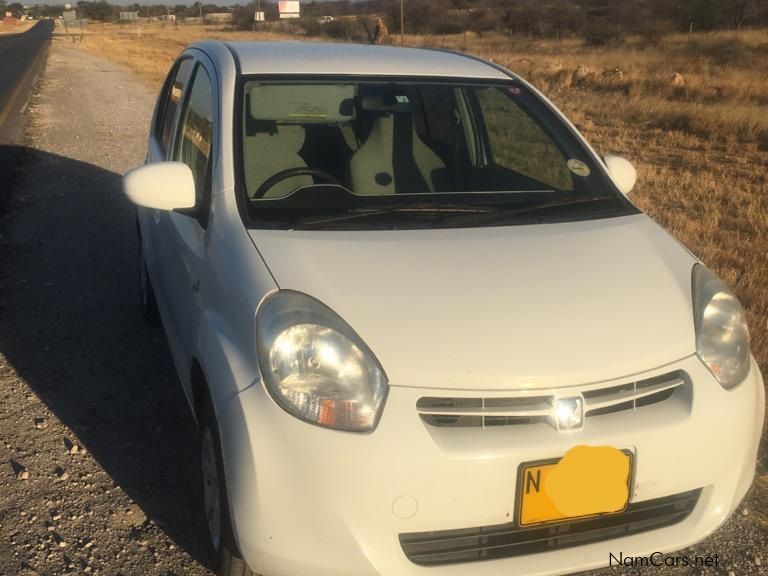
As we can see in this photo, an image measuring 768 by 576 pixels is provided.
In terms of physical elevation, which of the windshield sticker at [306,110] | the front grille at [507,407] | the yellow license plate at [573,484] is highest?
the windshield sticker at [306,110]

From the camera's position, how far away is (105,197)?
8125mm

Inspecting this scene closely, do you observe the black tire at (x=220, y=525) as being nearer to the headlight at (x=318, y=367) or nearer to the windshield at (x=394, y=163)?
the headlight at (x=318, y=367)

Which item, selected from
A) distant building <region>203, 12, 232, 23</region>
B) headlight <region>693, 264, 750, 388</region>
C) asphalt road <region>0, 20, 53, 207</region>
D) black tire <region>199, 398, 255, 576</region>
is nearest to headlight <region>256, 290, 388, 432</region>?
black tire <region>199, 398, 255, 576</region>

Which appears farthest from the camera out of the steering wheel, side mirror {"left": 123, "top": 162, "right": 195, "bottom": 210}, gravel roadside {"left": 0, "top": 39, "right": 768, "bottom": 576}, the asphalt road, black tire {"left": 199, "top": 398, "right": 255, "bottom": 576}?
the asphalt road

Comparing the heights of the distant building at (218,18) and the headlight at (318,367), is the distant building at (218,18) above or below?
below

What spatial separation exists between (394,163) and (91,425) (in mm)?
1740

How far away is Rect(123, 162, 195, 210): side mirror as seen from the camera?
300 cm

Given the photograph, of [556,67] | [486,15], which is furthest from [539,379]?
[486,15]

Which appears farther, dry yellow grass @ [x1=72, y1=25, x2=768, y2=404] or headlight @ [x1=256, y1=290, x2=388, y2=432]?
dry yellow grass @ [x1=72, y1=25, x2=768, y2=404]

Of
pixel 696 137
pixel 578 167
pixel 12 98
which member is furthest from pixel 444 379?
pixel 12 98

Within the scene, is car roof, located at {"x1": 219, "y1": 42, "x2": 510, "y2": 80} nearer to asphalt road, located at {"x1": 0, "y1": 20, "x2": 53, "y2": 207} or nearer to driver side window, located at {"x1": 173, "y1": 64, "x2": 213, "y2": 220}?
driver side window, located at {"x1": 173, "y1": 64, "x2": 213, "y2": 220}

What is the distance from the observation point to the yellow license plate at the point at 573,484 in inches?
85.5

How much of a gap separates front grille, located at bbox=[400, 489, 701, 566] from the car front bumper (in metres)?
0.02

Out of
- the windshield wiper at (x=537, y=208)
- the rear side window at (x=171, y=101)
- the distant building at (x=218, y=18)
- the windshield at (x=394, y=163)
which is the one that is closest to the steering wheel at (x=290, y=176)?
the windshield at (x=394, y=163)
